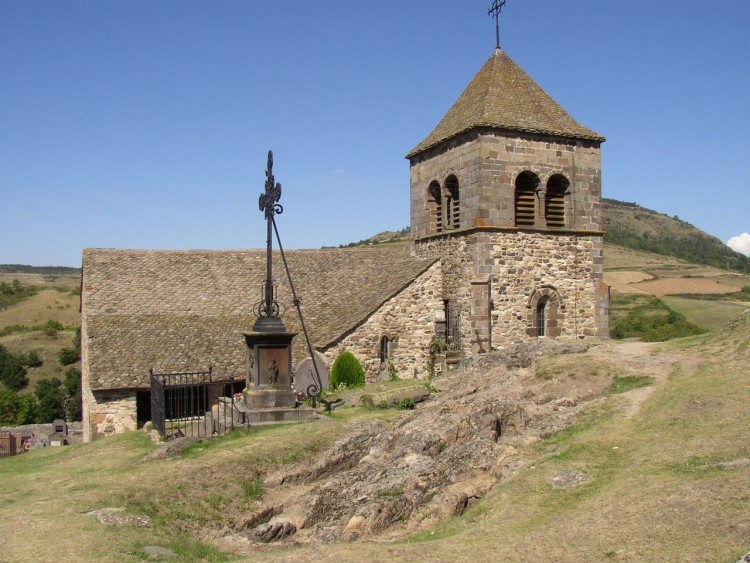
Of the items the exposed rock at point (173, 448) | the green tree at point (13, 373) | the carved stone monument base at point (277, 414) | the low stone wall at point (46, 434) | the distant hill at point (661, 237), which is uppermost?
the distant hill at point (661, 237)

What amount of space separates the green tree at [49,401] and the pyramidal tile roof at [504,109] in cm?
3377

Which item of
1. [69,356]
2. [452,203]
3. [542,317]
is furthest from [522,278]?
[69,356]

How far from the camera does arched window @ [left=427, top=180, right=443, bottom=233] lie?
23688 mm

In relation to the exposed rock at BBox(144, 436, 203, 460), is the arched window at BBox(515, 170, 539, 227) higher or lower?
higher

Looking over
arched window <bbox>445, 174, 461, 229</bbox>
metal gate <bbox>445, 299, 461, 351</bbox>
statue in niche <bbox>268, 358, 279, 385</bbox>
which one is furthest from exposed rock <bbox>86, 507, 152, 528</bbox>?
arched window <bbox>445, 174, 461, 229</bbox>

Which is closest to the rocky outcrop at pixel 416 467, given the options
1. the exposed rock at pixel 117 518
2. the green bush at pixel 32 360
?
the exposed rock at pixel 117 518

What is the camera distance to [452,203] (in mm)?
22797

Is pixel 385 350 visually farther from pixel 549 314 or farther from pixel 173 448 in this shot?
pixel 173 448

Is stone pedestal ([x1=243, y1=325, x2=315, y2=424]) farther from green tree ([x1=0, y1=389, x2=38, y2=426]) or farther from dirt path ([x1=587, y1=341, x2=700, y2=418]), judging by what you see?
green tree ([x1=0, y1=389, x2=38, y2=426])

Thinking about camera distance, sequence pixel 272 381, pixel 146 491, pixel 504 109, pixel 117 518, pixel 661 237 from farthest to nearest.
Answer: pixel 661 237 < pixel 504 109 < pixel 272 381 < pixel 146 491 < pixel 117 518

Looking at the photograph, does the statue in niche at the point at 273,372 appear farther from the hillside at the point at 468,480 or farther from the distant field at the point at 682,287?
the distant field at the point at 682,287

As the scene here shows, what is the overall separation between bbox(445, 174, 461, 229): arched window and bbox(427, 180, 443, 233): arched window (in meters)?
0.72

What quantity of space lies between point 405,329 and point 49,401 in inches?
1323

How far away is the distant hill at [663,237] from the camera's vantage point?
3642 inches
